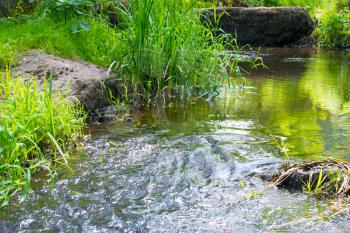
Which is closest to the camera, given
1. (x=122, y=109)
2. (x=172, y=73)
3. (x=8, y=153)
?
(x=8, y=153)

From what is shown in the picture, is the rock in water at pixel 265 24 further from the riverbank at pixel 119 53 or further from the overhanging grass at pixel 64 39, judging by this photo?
the overhanging grass at pixel 64 39

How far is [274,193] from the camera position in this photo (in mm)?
3217

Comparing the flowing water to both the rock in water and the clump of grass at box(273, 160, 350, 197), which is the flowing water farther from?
the rock in water

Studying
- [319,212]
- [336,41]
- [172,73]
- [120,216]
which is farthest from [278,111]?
[336,41]

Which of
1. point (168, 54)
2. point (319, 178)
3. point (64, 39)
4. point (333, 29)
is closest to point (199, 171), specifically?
point (319, 178)

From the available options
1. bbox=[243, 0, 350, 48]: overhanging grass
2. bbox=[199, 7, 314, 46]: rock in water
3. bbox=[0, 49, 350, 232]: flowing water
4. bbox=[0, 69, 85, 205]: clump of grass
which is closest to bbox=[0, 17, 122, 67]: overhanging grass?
bbox=[0, 49, 350, 232]: flowing water

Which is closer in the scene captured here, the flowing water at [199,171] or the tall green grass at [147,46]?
the flowing water at [199,171]

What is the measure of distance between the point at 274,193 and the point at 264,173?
0.33 metres

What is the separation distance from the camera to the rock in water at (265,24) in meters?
11.6

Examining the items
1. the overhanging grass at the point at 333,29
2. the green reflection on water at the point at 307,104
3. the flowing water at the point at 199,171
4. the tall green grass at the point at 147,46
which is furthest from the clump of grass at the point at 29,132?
the overhanging grass at the point at 333,29

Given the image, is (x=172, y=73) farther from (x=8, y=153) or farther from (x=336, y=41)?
(x=336, y=41)

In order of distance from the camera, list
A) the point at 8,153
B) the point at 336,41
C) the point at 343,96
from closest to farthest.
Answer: the point at 8,153 → the point at 343,96 → the point at 336,41

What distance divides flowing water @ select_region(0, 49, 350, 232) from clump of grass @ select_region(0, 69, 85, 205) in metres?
0.14

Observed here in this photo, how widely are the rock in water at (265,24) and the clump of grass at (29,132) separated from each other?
7596mm
